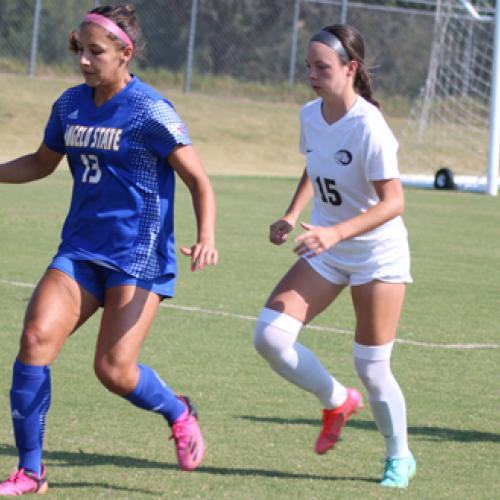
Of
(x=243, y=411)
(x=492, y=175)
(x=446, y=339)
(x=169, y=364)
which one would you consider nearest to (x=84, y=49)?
(x=243, y=411)

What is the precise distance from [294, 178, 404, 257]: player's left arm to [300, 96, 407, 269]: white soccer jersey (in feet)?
0.19

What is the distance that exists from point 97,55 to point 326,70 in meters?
0.97

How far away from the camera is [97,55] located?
5.30 meters

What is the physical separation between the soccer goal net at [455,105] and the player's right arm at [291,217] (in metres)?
16.2

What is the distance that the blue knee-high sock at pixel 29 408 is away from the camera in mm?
5246

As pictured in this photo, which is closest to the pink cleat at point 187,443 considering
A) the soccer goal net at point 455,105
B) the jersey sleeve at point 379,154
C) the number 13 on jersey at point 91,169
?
the number 13 on jersey at point 91,169

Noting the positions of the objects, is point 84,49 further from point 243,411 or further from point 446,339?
point 446,339

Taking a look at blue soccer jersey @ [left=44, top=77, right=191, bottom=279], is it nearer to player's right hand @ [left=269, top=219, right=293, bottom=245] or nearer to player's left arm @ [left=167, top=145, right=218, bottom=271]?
player's left arm @ [left=167, top=145, right=218, bottom=271]

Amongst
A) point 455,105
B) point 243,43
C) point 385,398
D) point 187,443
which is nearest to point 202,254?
point 187,443

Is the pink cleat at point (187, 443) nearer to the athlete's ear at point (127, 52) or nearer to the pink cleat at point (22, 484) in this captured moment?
the pink cleat at point (22, 484)

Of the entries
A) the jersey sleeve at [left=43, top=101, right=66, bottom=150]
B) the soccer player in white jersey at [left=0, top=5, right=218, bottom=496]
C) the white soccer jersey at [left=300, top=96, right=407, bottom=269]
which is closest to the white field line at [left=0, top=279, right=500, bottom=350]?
the white soccer jersey at [left=300, top=96, right=407, bottom=269]

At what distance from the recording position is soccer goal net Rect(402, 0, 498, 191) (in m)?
23.5

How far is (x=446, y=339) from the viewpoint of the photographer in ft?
31.0

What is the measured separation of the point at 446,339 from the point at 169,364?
2312 millimetres
